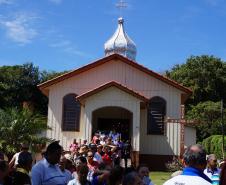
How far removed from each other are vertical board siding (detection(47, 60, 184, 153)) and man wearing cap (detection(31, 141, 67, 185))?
1962 centimetres

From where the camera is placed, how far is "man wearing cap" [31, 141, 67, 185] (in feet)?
21.7

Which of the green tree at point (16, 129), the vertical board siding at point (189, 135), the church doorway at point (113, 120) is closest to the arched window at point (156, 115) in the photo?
the vertical board siding at point (189, 135)

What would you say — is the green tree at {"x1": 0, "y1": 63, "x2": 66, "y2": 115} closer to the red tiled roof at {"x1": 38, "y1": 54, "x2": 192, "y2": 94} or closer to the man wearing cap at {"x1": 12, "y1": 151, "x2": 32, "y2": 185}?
the red tiled roof at {"x1": 38, "y1": 54, "x2": 192, "y2": 94}

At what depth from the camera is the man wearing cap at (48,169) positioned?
662 centimetres

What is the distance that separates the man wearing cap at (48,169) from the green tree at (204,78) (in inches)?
1761

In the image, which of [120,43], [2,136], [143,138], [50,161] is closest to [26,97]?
[120,43]

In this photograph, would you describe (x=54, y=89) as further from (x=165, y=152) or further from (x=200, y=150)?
(x=200, y=150)

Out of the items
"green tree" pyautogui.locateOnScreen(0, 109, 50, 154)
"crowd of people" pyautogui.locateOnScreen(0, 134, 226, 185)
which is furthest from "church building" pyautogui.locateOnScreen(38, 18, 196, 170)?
"crowd of people" pyautogui.locateOnScreen(0, 134, 226, 185)

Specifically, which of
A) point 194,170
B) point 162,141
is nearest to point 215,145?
point 162,141

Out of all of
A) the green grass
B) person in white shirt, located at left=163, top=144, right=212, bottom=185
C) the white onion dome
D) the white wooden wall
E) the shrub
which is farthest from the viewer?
the white onion dome

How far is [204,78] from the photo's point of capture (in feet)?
169

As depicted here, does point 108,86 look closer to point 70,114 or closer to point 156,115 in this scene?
point 70,114

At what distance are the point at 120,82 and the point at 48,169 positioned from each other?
21.0 m

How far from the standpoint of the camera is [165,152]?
26.8 metres
